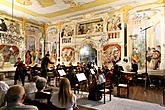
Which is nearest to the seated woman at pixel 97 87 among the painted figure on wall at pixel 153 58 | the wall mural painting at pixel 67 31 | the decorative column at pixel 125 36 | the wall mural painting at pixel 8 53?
the painted figure on wall at pixel 153 58

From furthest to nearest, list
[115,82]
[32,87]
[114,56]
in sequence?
[114,56] → [115,82] → [32,87]

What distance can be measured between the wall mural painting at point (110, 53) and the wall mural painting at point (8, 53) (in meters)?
7.71

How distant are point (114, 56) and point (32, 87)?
9.12 meters

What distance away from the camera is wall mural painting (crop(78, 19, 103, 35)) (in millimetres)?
13536

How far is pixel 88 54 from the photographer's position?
14.1 metres

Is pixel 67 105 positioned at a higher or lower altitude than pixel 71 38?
lower

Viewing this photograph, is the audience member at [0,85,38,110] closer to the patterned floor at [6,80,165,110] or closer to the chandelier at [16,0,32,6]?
the patterned floor at [6,80,165,110]

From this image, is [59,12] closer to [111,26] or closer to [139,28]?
[111,26]

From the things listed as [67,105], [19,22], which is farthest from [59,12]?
[67,105]

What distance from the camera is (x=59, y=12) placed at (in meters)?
14.1

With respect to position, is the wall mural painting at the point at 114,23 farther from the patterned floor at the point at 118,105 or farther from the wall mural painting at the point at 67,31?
the patterned floor at the point at 118,105

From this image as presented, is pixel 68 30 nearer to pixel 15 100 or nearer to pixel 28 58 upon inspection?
pixel 28 58

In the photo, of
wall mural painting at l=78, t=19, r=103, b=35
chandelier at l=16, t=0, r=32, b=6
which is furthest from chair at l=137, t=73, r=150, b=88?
chandelier at l=16, t=0, r=32, b=6

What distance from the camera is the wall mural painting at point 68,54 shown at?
1527cm
